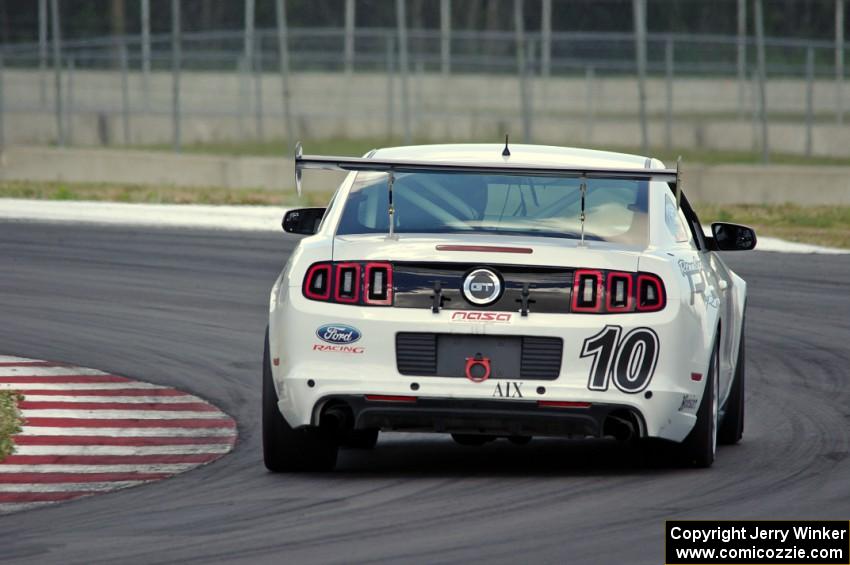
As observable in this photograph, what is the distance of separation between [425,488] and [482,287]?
2.80ft

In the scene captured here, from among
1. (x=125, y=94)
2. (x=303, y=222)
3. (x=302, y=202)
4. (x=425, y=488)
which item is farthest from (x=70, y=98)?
(x=425, y=488)

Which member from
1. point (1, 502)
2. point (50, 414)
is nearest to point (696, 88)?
point (50, 414)

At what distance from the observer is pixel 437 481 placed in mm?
7680

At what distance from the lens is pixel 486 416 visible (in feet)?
24.2

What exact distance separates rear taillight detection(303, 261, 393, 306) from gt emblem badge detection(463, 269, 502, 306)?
1.06ft

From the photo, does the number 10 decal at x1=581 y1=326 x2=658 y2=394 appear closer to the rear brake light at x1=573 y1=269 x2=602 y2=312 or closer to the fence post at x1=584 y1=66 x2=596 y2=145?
the rear brake light at x1=573 y1=269 x2=602 y2=312

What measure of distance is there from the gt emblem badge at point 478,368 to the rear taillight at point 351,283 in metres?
0.41

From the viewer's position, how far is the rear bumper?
736 cm

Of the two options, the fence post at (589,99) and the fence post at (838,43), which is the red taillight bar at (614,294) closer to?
the fence post at (838,43)

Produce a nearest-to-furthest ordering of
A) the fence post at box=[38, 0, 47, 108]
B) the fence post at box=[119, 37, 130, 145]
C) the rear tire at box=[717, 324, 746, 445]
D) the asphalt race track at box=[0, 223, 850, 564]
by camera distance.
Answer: the asphalt race track at box=[0, 223, 850, 564] < the rear tire at box=[717, 324, 746, 445] < the fence post at box=[119, 37, 130, 145] < the fence post at box=[38, 0, 47, 108]

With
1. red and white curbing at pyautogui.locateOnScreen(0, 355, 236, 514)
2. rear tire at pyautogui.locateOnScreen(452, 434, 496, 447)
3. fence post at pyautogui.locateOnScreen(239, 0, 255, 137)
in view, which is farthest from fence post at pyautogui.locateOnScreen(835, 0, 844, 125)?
rear tire at pyautogui.locateOnScreen(452, 434, 496, 447)

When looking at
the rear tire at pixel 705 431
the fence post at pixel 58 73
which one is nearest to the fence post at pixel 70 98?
the fence post at pixel 58 73

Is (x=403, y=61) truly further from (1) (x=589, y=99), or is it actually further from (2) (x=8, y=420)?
(2) (x=8, y=420)

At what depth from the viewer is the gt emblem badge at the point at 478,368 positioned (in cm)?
738
